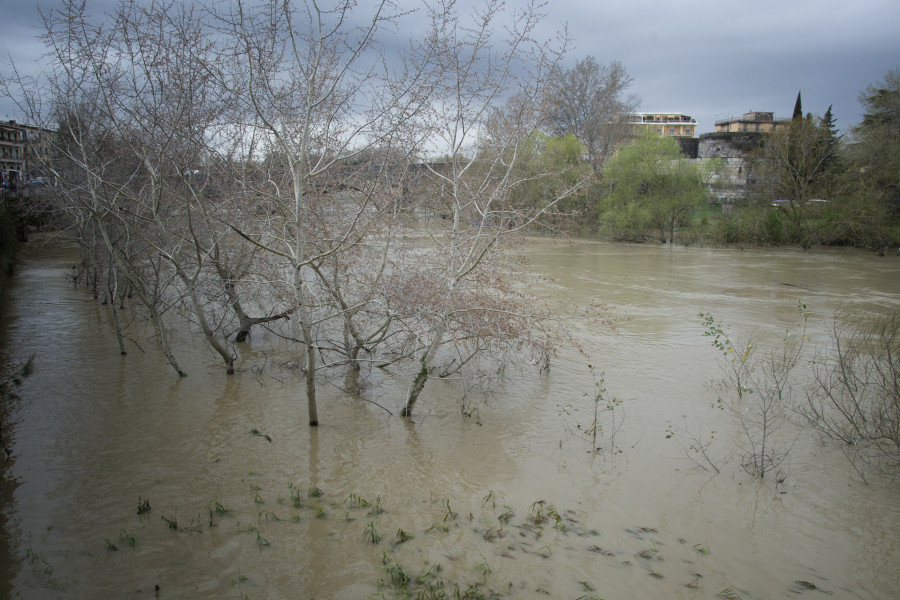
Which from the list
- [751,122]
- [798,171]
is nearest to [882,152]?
[798,171]

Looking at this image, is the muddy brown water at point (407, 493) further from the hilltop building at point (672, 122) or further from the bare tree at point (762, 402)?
the hilltop building at point (672, 122)

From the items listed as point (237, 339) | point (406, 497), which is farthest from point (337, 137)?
point (237, 339)

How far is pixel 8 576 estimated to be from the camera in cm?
455

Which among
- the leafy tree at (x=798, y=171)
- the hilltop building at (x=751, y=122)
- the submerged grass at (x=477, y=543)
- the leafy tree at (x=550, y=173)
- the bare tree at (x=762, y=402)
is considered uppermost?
the hilltop building at (x=751, y=122)

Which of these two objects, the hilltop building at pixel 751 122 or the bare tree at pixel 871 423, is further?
the hilltop building at pixel 751 122

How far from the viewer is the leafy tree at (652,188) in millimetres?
36775

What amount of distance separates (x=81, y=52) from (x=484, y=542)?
7.81 metres

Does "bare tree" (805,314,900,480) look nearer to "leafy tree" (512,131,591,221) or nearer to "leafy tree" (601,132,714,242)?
"leafy tree" (512,131,591,221)

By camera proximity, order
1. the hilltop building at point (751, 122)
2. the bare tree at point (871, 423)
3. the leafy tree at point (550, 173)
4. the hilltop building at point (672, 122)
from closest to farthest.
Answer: the bare tree at point (871, 423) → the leafy tree at point (550, 173) → the hilltop building at point (751, 122) → the hilltop building at point (672, 122)

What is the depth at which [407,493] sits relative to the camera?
6.18m

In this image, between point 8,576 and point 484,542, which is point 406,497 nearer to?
point 484,542

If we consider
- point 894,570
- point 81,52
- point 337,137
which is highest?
point 81,52

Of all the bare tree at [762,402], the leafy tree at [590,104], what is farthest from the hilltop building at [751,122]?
the bare tree at [762,402]

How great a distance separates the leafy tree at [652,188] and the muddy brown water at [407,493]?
27.8 meters
